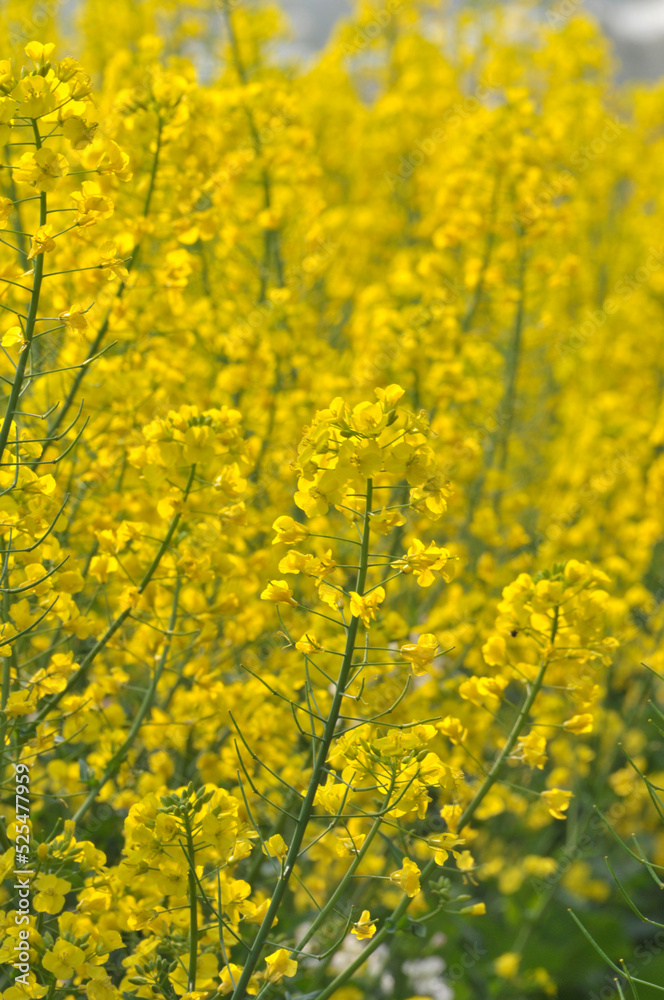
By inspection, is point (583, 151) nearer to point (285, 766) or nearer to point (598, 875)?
point (598, 875)

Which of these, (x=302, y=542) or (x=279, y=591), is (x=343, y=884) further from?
(x=302, y=542)

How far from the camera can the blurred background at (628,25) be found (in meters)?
18.5

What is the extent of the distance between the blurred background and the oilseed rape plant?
13.9 metres

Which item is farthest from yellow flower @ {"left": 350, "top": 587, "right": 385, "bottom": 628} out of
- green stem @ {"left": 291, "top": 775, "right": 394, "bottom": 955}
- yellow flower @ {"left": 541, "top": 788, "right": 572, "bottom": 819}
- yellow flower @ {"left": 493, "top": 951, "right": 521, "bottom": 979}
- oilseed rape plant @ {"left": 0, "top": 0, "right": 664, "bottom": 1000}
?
yellow flower @ {"left": 493, "top": 951, "right": 521, "bottom": 979}

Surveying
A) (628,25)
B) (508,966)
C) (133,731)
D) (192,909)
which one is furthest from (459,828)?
(628,25)

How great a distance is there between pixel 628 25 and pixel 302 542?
2119 centimetres

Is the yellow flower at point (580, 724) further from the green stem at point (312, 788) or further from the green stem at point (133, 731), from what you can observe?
the green stem at point (133, 731)

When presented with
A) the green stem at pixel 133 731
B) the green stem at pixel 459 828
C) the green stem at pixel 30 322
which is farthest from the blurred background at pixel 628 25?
the green stem at pixel 459 828

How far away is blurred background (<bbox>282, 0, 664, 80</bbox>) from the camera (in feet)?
60.8

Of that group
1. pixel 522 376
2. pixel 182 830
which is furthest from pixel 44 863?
pixel 522 376

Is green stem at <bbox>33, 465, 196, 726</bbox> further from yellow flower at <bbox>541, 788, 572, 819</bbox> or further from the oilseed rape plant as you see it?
yellow flower at <bbox>541, 788, 572, 819</bbox>

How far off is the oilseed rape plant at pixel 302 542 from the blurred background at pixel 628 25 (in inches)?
546

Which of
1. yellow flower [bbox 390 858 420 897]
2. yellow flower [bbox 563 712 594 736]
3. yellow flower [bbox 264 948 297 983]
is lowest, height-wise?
yellow flower [bbox 264 948 297 983]

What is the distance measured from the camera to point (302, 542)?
2037mm
